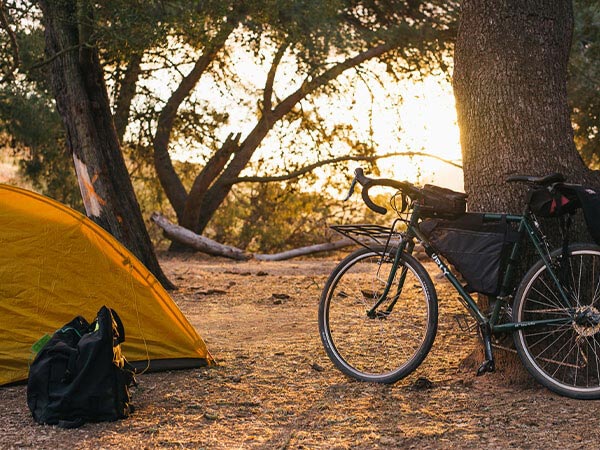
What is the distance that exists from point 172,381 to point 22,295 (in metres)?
1.09

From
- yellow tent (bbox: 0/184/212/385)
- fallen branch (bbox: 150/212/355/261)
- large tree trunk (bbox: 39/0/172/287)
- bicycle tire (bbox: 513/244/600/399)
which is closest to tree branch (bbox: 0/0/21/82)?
large tree trunk (bbox: 39/0/172/287)

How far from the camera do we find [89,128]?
8.90 metres

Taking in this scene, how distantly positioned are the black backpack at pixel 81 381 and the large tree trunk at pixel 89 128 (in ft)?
15.4

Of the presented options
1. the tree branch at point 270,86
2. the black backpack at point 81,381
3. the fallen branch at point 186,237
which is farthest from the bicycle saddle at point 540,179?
the fallen branch at point 186,237

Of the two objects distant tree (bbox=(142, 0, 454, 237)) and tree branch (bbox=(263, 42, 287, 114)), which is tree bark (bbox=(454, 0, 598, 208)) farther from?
tree branch (bbox=(263, 42, 287, 114))

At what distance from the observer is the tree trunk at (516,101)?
4.81 m

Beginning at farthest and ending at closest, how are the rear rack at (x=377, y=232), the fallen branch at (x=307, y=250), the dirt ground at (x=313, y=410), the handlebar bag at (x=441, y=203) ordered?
the fallen branch at (x=307, y=250), the rear rack at (x=377, y=232), the handlebar bag at (x=441, y=203), the dirt ground at (x=313, y=410)

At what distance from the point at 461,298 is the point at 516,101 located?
4.03ft

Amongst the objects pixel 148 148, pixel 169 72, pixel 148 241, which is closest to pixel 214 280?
pixel 148 241

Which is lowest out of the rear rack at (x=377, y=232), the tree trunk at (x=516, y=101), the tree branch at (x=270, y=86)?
the rear rack at (x=377, y=232)

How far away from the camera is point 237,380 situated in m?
5.09

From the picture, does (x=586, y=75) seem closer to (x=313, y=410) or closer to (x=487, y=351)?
(x=487, y=351)

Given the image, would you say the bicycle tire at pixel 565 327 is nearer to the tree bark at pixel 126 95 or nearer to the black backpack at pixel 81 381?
the black backpack at pixel 81 381

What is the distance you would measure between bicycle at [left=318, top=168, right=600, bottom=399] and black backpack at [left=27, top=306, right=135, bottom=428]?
4.63ft
